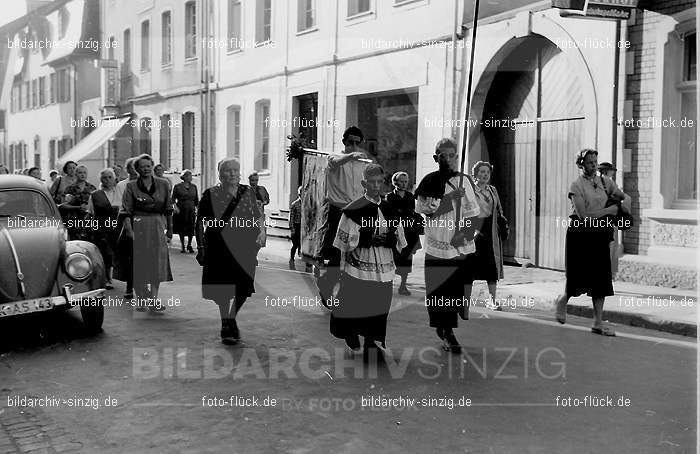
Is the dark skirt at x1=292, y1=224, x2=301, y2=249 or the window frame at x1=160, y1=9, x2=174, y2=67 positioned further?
the window frame at x1=160, y1=9, x2=174, y2=67

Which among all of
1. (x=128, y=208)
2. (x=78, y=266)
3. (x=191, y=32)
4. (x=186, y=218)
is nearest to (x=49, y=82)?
(x=191, y=32)

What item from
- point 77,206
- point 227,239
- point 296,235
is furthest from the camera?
point 296,235

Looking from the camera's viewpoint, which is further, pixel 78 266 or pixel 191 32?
pixel 191 32

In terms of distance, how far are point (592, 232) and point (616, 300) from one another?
7.01ft

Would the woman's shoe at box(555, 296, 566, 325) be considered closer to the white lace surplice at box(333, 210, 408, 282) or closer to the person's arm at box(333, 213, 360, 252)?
the white lace surplice at box(333, 210, 408, 282)

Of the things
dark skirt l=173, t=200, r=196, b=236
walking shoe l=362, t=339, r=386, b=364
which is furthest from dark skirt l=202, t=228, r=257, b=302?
dark skirt l=173, t=200, r=196, b=236

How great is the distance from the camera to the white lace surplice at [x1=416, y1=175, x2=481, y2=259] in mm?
7348

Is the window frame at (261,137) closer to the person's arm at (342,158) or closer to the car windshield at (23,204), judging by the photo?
the car windshield at (23,204)

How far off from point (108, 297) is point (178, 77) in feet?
57.2

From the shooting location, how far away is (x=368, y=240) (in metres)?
6.92

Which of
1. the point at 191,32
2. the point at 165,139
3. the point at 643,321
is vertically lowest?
the point at 643,321

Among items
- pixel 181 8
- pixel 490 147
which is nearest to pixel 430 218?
pixel 490 147

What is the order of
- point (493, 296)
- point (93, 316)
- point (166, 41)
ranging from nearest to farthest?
point (93, 316) < point (493, 296) < point (166, 41)

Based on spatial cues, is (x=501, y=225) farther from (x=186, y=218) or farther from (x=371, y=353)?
(x=186, y=218)
